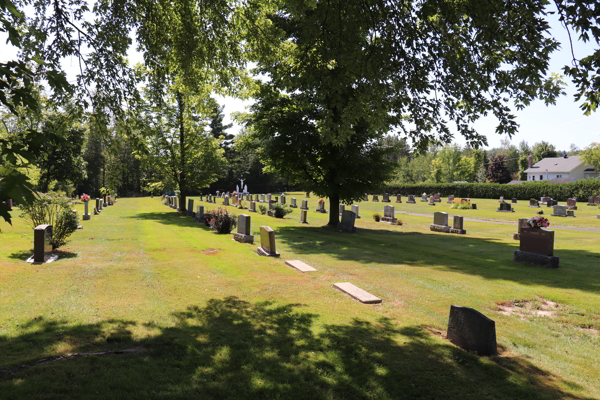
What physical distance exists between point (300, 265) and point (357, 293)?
153 inches

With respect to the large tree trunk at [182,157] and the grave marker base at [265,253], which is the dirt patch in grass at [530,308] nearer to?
the grave marker base at [265,253]

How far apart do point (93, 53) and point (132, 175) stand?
72916mm

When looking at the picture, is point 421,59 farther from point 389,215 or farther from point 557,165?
point 557,165

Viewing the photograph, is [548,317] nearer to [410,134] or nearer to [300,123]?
[410,134]

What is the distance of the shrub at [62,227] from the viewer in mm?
13741

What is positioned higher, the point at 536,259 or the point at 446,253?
the point at 536,259

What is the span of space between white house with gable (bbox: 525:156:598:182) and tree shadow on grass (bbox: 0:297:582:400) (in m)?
91.7

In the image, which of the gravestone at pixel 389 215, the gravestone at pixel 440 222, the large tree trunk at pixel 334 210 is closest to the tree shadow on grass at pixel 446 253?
the large tree trunk at pixel 334 210

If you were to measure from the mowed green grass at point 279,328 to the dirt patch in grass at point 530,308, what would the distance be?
17 cm

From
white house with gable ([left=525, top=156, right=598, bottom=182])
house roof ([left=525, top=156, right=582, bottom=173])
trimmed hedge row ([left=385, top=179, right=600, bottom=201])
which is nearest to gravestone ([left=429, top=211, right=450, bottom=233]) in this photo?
trimmed hedge row ([left=385, top=179, right=600, bottom=201])

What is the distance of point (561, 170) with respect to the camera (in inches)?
3396

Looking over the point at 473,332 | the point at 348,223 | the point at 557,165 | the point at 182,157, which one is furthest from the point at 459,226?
the point at 557,165

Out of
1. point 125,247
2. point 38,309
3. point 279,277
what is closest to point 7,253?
point 125,247

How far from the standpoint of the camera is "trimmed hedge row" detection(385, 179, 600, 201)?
1929 inches
